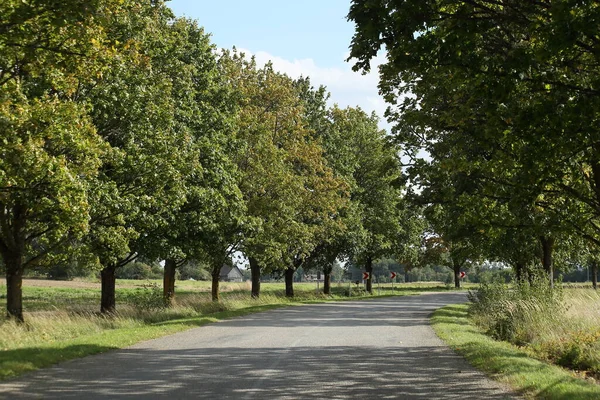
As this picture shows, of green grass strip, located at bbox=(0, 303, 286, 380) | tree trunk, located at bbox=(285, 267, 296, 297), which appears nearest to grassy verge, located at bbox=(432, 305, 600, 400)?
green grass strip, located at bbox=(0, 303, 286, 380)

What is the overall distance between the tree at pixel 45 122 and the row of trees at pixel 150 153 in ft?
0.12

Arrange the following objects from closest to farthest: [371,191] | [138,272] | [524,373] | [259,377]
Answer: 1. [259,377]
2. [524,373]
3. [371,191]
4. [138,272]

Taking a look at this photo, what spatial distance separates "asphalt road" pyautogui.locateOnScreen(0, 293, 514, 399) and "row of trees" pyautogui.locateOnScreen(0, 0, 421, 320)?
165 inches

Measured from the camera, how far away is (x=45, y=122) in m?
15.2

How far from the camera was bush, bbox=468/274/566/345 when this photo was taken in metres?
18.1

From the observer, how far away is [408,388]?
9984 mm

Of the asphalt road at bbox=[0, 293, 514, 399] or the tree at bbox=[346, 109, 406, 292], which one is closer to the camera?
the asphalt road at bbox=[0, 293, 514, 399]

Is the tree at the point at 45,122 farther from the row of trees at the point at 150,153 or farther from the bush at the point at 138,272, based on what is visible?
the bush at the point at 138,272

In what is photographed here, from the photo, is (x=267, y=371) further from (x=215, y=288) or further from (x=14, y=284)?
(x=215, y=288)

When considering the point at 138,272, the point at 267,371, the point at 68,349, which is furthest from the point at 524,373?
the point at 138,272

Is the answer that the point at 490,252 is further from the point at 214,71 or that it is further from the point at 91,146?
the point at 91,146

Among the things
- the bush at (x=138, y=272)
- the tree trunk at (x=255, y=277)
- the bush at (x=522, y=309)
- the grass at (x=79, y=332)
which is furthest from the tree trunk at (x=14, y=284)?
the bush at (x=138, y=272)

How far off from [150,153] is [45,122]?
669cm

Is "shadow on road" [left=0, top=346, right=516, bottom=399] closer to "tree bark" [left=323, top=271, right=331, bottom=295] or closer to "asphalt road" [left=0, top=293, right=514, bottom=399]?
"asphalt road" [left=0, top=293, right=514, bottom=399]
